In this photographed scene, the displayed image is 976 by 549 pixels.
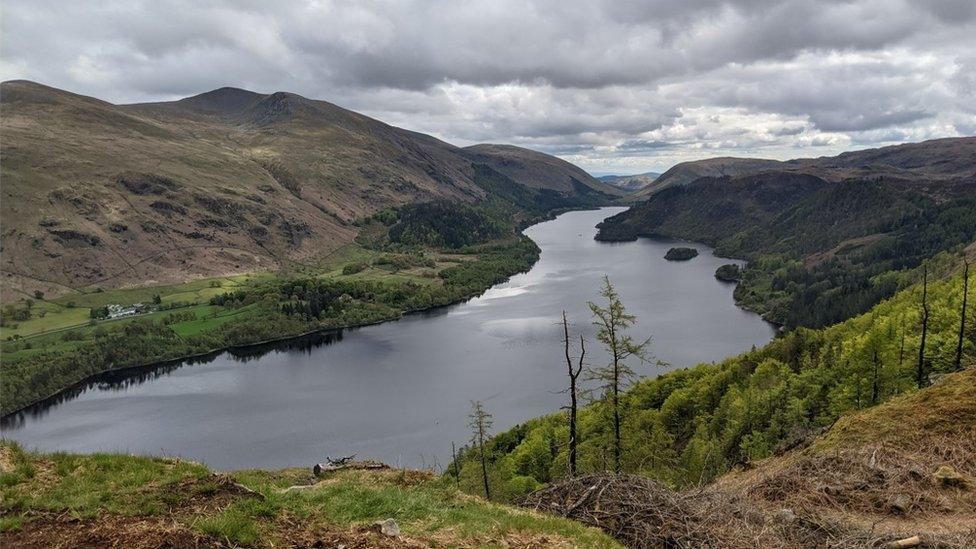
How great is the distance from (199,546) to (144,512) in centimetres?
247

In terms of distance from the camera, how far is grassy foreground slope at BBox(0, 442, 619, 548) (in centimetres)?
1244

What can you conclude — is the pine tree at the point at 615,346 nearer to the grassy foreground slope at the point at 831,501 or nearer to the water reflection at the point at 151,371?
the grassy foreground slope at the point at 831,501

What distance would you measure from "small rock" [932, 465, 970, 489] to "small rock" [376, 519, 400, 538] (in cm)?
1813

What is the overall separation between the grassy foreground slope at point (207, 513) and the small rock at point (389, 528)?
105mm

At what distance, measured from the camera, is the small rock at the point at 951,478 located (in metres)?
18.8

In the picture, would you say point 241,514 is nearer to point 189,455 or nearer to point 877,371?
point 877,371

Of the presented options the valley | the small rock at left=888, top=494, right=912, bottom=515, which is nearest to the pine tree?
the valley

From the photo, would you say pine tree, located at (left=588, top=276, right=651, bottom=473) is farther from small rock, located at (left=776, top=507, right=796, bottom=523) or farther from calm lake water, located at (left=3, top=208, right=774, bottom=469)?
calm lake water, located at (left=3, top=208, right=774, bottom=469)

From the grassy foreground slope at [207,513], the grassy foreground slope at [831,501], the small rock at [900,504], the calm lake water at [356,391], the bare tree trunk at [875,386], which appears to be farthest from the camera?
the calm lake water at [356,391]

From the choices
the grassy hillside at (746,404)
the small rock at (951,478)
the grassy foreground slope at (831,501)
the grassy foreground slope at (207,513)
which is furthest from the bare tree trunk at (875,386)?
the grassy foreground slope at (207,513)

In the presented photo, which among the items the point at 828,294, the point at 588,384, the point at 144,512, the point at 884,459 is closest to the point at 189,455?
the point at 588,384

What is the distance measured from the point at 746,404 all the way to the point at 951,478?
132 ft

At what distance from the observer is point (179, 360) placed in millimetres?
158250

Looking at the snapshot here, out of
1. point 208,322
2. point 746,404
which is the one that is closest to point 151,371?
point 208,322
